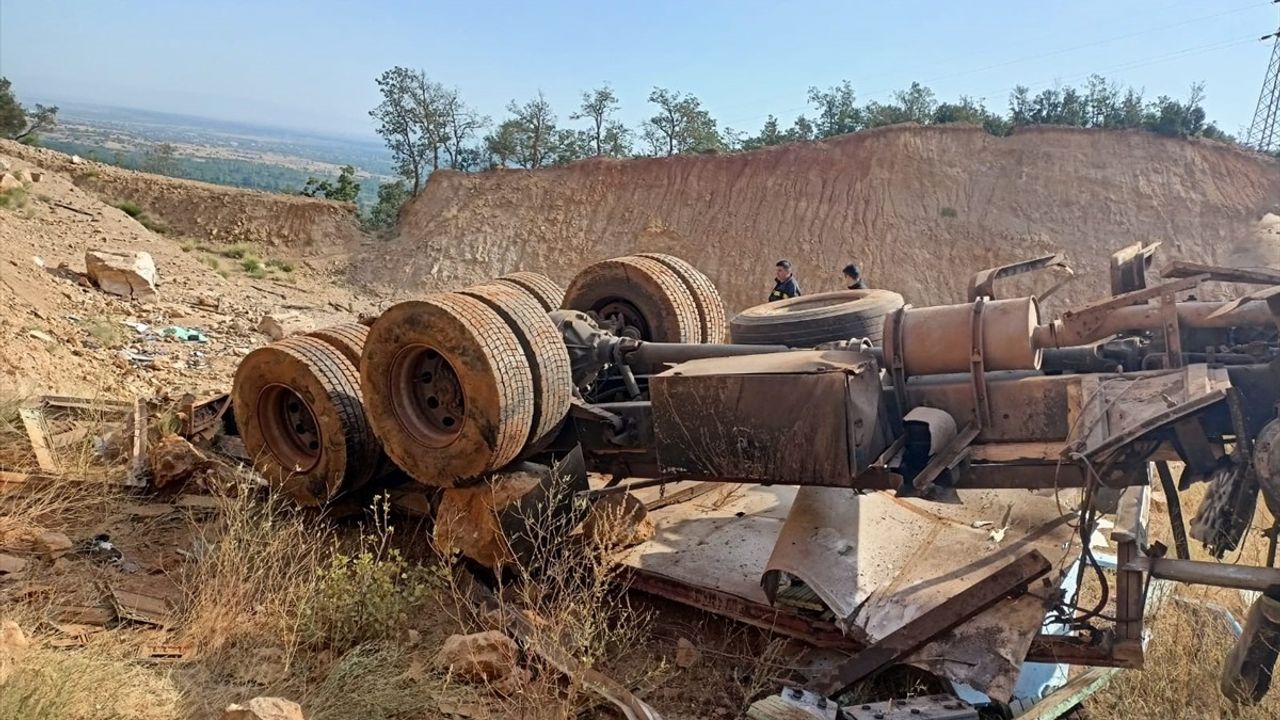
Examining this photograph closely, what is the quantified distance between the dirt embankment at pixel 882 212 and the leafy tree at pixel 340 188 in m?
6.64

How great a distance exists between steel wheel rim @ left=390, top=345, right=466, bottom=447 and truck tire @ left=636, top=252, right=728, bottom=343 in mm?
2375

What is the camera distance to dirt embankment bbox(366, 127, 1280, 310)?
1864 centimetres

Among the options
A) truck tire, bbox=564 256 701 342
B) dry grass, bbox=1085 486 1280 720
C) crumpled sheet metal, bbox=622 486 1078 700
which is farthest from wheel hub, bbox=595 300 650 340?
dry grass, bbox=1085 486 1280 720

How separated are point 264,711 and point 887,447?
2.87m

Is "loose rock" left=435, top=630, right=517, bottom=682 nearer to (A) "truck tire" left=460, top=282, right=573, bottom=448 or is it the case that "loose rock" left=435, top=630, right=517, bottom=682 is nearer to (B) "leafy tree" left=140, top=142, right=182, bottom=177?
(A) "truck tire" left=460, top=282, right=573, bottom=448

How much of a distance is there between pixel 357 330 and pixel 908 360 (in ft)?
12.4

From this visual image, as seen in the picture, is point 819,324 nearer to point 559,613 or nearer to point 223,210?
point 559,613

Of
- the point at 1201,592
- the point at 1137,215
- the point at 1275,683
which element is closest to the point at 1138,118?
the point at 1137,215

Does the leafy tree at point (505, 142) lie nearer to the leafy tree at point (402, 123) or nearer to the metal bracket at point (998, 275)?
the leafy tree at point (402, 123)

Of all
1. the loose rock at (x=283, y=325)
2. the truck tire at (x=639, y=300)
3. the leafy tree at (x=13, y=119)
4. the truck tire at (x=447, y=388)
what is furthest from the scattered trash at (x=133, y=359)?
the leafy tree at (x=13, y=119)

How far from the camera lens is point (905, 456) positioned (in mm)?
4305

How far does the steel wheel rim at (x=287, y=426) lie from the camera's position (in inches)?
233

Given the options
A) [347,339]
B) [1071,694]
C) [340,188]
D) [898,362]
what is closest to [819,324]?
[898,362]

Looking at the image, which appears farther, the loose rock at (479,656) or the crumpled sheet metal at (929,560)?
the loose rock at (479,656)
